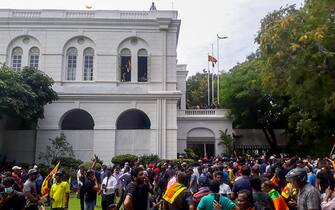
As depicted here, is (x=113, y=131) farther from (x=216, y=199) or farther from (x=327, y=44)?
(x=216, y=199)

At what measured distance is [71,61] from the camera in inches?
1286

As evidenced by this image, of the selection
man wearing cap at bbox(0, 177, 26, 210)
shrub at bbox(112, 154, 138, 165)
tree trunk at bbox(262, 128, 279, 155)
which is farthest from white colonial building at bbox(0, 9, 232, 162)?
man wearing cap at bbox(0, 177, 26, 210)

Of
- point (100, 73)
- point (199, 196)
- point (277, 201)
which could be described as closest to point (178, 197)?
point (199, 196)

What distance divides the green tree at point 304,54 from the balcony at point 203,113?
33.1ft

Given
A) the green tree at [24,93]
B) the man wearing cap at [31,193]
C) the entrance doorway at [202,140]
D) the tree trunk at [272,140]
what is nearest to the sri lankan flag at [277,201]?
the man wearing cap at [31,193]

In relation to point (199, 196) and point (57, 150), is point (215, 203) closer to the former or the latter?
point (199, 196)

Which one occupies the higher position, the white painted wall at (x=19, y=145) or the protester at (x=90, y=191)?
the white painted wall at (x=19, y=145)

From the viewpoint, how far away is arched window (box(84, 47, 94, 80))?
32.4m

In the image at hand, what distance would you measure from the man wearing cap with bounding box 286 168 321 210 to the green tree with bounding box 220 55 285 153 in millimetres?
27064

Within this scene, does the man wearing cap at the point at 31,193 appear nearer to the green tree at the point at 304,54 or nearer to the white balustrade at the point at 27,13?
the green tree at the point at 304,54

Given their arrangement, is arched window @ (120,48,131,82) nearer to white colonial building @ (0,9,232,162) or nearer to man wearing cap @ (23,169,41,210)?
white colonial building @ (0,9,232,162)

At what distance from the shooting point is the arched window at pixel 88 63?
106 feet

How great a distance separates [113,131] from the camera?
31312 millimetres

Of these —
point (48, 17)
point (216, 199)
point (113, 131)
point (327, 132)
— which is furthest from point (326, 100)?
point (48, 17)
